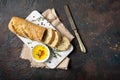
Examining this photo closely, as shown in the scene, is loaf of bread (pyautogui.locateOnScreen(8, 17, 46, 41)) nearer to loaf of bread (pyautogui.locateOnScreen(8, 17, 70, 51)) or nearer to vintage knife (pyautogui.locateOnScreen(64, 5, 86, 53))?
loaf of bread (pyautogui.locateOnScreen(8, 17, 70, 51))

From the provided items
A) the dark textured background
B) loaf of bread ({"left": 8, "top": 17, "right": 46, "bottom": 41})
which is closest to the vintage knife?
the dark textured background

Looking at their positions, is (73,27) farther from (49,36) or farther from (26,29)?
(26,29)

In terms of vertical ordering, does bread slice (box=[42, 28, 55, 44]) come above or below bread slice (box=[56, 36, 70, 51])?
above

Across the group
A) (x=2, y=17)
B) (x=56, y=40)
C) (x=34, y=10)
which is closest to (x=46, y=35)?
(x=56, y=40)

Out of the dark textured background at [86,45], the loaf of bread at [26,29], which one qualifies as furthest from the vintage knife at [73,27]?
the loaf of bread at [26,29]

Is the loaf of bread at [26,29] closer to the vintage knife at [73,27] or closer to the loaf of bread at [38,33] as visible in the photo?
the loaf of bread at [38,33]

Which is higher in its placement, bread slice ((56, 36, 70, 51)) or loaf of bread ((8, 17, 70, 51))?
loaf of bread ((8, 17, 70, 51))
